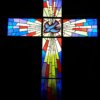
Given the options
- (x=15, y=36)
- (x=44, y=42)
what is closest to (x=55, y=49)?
(x=44, y=42)

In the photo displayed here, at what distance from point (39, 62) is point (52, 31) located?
0.73m

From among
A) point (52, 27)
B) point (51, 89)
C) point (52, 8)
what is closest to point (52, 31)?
point (52, 27)

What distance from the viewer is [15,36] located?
24.6 feet

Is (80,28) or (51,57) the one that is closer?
(51,57)

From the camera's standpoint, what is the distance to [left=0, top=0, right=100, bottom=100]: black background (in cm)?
711

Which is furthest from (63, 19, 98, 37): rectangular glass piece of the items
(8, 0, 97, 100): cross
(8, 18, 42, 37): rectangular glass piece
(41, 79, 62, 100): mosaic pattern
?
(41, 79, 62, 100): mosaic pattern

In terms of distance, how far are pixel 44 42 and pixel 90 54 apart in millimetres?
951

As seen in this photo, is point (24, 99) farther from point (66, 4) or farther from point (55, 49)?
point (66, 4)

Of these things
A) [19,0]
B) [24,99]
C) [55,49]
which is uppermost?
[19,0]

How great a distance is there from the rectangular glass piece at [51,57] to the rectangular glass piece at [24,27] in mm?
291

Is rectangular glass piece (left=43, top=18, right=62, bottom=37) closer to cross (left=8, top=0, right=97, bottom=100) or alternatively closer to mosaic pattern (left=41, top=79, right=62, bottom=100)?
cross (left=8, top=0, right=97, bottom=100)

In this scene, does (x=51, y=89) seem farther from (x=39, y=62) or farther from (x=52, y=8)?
(x=52, y=8)

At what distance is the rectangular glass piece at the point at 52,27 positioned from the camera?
756cm

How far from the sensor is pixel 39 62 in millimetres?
7285
